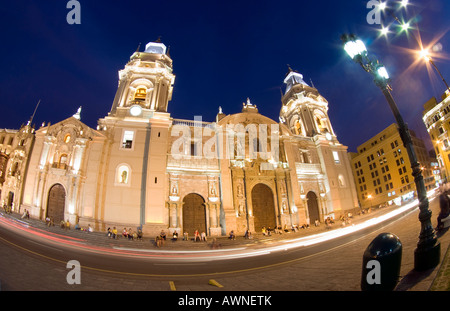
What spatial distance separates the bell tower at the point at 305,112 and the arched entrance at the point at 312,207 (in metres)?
12.0

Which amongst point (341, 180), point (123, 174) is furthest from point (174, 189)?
point (341, 180)

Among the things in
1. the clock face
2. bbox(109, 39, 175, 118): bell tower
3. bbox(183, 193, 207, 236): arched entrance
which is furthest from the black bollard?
the clock face

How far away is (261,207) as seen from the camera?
28.9 metres

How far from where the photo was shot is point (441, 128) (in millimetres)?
46844

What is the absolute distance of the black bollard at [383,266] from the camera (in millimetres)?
4320

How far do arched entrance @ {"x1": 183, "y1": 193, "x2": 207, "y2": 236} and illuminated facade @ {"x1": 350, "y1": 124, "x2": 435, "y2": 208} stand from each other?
44.9 meters

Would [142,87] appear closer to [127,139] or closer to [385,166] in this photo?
[127,139]

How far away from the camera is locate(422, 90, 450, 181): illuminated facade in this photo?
4500 centimetres

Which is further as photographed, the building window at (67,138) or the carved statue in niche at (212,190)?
the carved statue in niche at (212,190)

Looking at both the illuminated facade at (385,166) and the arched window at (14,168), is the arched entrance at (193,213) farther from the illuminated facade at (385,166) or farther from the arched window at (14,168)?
the illuminated facade at (385,166)

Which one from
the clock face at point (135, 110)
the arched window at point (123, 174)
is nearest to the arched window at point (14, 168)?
the arched window at point (123, 174)

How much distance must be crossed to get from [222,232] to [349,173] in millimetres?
26146

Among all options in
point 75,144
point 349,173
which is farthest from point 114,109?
point 349,173

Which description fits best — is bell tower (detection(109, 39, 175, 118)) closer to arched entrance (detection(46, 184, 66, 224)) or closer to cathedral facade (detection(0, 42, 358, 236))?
cathedral facade (detection(0, 42, 358, 236))
